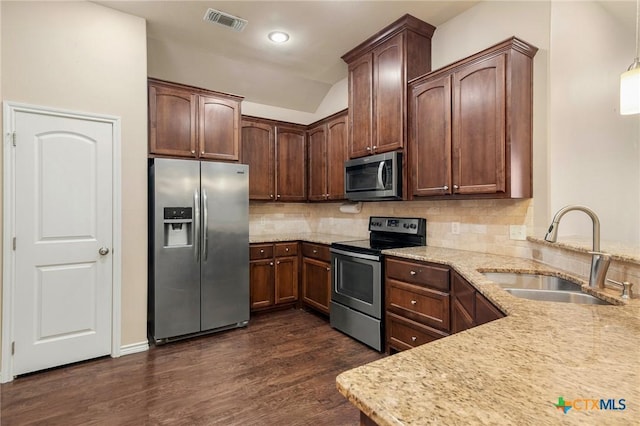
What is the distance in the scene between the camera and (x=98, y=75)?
8.95ft

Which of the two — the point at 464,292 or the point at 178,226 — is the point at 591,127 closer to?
the point at 464,292

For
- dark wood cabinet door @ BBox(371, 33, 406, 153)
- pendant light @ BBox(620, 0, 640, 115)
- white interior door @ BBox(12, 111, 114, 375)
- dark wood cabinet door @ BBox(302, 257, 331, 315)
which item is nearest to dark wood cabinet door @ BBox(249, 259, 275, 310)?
dark wood cabinet door @ BBox(302, 257, 331, 315)

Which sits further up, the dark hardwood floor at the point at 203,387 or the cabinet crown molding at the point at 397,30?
the cabinet crown molding at the point at 397,30

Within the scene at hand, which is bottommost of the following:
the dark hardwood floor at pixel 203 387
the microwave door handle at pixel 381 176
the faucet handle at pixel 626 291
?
the dark hardwood floor at pixel 203 387

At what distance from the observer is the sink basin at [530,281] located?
1.90 meters

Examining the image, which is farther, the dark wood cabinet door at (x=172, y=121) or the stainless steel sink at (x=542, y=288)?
the dark wood cabinet door at (x=172, y=121)

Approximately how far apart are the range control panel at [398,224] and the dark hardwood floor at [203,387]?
47.5 inches

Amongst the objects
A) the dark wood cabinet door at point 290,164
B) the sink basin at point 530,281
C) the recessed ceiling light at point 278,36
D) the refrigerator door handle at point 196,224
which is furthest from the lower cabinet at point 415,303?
the recessed ceiling light at point 278,36

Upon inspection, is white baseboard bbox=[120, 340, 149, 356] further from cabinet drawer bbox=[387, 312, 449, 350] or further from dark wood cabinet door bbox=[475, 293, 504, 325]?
dark wood cabinet door bbox=[475, 293, 504, 325]

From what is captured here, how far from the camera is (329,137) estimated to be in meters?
4.06

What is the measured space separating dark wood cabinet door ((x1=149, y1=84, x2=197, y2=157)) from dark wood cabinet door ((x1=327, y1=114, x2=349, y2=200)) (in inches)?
62.8

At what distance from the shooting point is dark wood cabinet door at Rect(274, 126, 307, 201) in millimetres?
4285

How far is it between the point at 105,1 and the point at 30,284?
7.70ft

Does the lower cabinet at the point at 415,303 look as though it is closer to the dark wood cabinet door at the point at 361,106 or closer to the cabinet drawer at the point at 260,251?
the dark wood cabinet door at the point at 361,106
